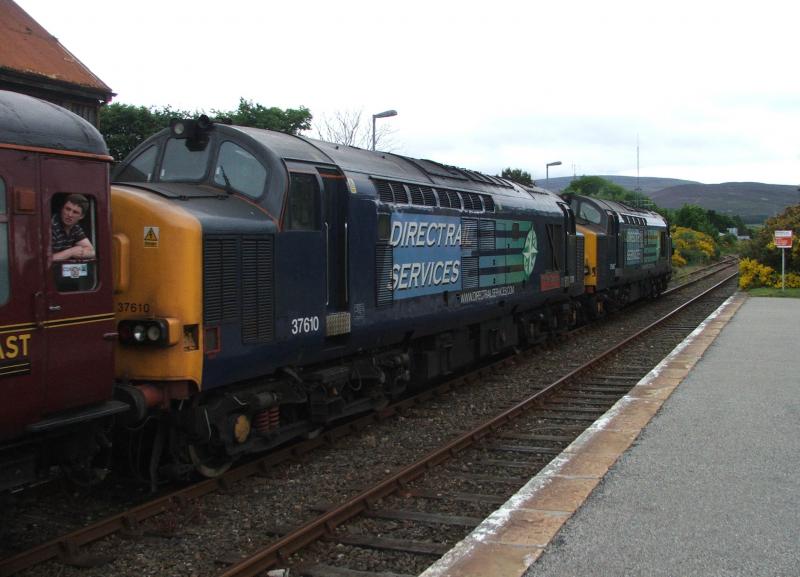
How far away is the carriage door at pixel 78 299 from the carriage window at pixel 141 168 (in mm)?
2010

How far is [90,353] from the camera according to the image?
16.5 feet

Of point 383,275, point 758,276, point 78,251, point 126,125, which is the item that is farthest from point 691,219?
point 78,251

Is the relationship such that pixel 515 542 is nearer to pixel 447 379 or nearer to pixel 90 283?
pixel 90 283

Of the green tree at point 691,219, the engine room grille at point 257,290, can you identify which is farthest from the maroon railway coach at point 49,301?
the green tree at point 691,219

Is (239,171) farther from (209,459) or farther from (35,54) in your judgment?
(35,54)

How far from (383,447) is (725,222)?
345 ft

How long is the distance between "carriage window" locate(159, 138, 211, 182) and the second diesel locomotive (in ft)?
0.04

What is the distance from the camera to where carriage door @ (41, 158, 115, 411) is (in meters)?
4.76

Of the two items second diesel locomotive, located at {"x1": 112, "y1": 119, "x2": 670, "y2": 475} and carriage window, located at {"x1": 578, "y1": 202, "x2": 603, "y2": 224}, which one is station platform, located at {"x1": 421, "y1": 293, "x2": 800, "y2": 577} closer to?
second diesel locomotive, located at {"x1": 112, "y1": 119, "x2": 670, "y2": 475}

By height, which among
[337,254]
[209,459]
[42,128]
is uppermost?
[42,128]

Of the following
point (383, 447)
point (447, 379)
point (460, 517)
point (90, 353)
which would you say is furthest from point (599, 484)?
point (447, 379)

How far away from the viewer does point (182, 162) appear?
704 cm

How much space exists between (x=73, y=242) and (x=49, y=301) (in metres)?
0.44

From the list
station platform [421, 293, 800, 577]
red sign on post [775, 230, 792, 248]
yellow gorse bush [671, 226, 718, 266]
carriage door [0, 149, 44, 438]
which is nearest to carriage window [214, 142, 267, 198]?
carriage door [0, 149, 44, 438]
